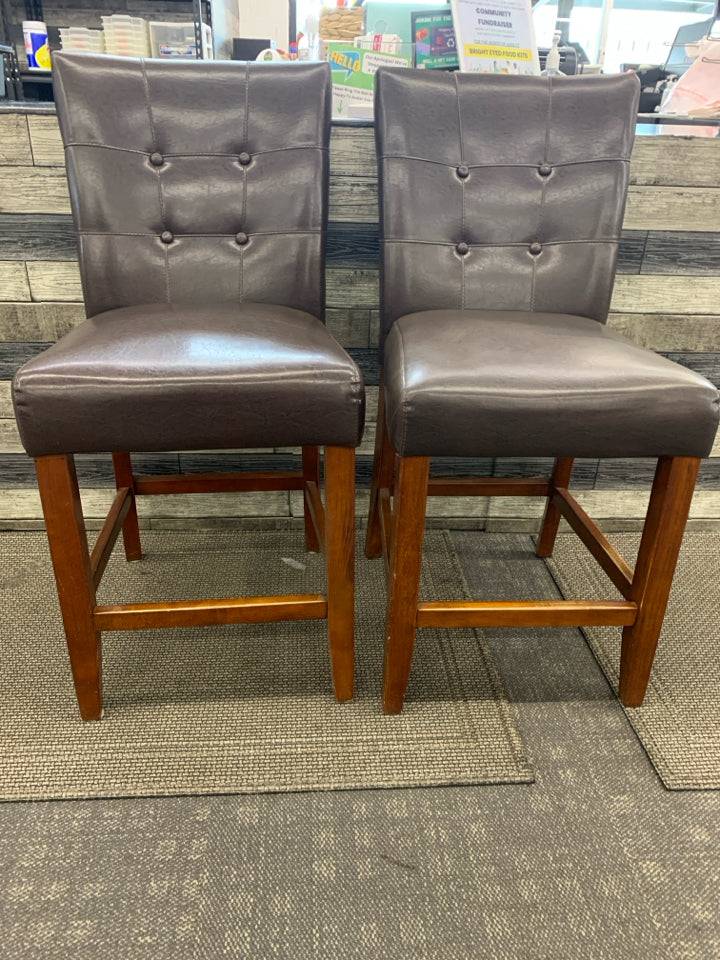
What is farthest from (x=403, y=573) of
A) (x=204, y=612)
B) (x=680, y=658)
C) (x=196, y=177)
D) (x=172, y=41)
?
(x=172, y=41)

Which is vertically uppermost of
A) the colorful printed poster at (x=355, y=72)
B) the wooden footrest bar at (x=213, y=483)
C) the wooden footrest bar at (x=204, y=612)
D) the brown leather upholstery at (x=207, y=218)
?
the colorful printed poster at (x=355, y=72)

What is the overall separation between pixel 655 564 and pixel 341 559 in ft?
1.51

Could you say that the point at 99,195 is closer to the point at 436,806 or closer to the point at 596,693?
the point at 436,806

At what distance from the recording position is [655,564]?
944mm

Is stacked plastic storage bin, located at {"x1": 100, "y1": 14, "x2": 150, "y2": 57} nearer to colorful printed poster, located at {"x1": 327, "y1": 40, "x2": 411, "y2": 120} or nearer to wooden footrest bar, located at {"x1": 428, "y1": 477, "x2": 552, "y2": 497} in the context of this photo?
colorful printed poster, located at {"x1": 327, "y1": 40, "x2": 411, "y2": 120}

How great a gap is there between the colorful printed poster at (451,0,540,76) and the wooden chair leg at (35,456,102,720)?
1.05m

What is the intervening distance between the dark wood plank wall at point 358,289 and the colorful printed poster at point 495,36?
25 centimetres

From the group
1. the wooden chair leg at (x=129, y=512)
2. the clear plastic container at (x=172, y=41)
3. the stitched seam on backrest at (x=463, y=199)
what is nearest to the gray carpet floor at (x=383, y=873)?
the wooden chair leg at (x=129, y=512)

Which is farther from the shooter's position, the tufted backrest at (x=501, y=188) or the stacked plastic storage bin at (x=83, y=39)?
the stacked plastic storage bin at (x=83, y=39)

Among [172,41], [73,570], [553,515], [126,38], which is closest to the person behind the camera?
[73,570]

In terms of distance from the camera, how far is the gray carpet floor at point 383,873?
72 centimetres

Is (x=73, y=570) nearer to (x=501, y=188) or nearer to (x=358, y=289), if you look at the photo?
(x=358, y=289)

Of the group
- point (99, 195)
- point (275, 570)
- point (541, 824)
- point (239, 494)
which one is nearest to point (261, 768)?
point (541, 824)

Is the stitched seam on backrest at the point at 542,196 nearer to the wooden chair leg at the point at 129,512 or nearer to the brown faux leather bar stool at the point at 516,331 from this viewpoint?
the brown faux leather bar stool at the point at 516,331
